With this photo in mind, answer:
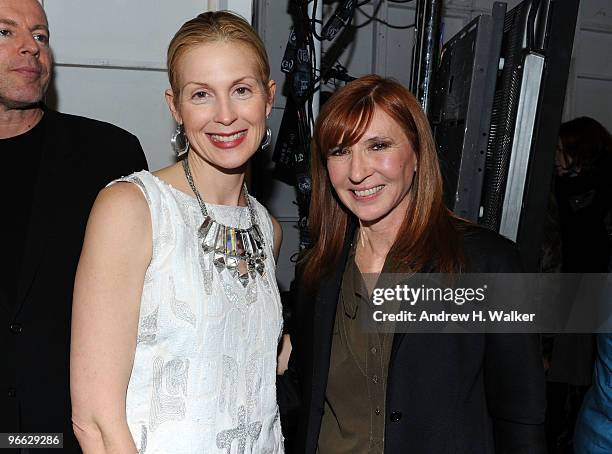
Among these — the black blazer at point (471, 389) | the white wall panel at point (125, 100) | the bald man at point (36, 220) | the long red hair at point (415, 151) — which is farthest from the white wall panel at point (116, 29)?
the black blazer at point (471, 389)

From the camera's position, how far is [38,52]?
1.84 metres

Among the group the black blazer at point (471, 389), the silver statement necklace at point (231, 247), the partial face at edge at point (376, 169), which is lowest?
the black blazer at point (471, 389)

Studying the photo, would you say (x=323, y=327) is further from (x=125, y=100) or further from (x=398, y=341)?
(x=125, y=100)

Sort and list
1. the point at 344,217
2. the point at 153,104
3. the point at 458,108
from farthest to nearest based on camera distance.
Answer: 1. the point at 153,104
2. the point at 458,108
3. the point at 344,217

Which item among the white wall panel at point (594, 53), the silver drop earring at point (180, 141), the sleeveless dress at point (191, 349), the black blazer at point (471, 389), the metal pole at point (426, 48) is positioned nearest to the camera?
the sleeveless dress at point (191, 349)

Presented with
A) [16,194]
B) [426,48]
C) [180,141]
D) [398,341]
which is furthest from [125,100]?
[398,341]

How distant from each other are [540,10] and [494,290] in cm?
66

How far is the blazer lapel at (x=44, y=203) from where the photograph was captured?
1.69 meters

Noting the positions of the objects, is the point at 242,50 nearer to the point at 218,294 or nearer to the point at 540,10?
the point at 218,294

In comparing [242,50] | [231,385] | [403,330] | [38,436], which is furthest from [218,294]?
[38,436]

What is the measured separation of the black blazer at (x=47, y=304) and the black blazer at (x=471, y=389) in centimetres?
89

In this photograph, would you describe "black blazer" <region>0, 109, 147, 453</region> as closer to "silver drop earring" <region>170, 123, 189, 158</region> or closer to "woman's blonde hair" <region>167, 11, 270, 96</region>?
"silver drop earring" <region>170, 123, 189, 158</region>

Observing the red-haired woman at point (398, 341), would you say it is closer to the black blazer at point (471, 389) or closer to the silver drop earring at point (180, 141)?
the black blazer at point (471, 389)

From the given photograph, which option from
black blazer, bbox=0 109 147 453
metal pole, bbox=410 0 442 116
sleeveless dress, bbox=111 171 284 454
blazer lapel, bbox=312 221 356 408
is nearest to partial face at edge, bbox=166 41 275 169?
sleeveless dress, bbox=111 171 284 454
